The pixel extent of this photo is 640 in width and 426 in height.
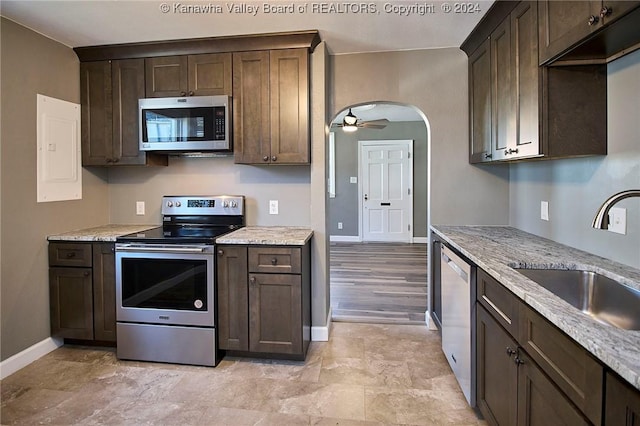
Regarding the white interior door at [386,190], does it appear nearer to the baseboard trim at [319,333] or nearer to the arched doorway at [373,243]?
the arched doorway at [373,243]

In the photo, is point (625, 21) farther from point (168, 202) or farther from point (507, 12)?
point (168, 202)

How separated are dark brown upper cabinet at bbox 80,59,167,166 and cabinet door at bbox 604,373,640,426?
10.2ft

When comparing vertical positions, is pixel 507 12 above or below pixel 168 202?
above

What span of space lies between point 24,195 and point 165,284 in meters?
1.16

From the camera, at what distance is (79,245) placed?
2623 mm

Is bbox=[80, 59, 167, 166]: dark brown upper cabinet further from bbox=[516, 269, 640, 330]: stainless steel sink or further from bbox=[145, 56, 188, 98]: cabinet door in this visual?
bbox=[516, 269, 640, 330]: stainless steel sink

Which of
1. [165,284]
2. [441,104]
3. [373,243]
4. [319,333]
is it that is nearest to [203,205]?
[165,284]

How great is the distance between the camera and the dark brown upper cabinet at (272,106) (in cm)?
267

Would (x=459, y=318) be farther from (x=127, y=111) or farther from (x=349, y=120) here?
(x=349, y=120)

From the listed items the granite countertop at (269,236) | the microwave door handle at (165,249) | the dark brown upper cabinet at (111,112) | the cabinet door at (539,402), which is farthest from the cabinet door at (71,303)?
the cabinet door at (539,402)

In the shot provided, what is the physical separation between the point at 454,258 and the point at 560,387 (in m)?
1.09

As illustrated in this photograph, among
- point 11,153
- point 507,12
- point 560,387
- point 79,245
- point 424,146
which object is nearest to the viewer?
point 560,387

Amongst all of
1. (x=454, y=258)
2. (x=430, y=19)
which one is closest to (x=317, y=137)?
(x=430, y=19)

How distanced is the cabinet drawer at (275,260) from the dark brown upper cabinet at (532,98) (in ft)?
4.96
